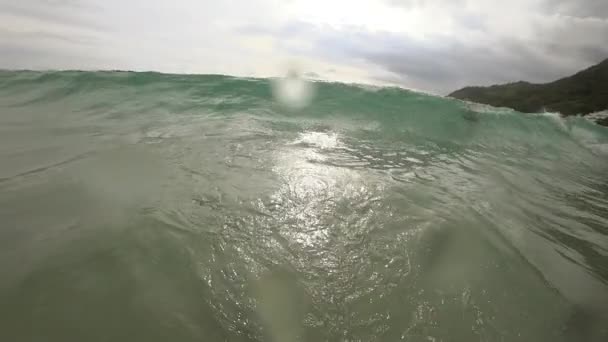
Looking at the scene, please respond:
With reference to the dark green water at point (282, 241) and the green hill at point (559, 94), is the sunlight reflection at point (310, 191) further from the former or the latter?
the green hill at point (559, 94)

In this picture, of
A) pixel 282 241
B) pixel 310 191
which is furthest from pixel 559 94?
pixel 282 241

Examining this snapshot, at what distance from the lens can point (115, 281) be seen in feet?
7.18

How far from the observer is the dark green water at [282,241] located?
202cm

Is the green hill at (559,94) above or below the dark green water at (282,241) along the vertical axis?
above

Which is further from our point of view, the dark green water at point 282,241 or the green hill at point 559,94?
the green hill at point 559,94

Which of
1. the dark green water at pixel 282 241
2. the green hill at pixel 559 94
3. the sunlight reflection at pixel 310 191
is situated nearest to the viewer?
the dark green water at pixel 282 241

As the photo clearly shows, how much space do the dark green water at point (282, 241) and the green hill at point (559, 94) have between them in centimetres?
4366

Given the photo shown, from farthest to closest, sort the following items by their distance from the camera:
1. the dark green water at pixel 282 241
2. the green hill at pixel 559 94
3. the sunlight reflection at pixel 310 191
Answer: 1. the green hill at pixel 559 94
2. the sunlight reflection at pixel 310 191
3. the dark green water at pixel 282 241

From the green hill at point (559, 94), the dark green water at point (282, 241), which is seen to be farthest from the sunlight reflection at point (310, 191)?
the green hill at point (559, 94)

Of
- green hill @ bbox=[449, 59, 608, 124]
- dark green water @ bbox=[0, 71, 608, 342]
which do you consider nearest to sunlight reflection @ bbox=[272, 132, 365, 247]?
dark green water @ bbox=[0, 71, 608, 342]

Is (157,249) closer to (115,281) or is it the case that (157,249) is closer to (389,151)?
(115,281)

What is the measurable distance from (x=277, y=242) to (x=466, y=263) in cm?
169

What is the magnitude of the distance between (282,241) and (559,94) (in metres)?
60.3

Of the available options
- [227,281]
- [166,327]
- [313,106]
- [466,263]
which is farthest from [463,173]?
[313,106]
